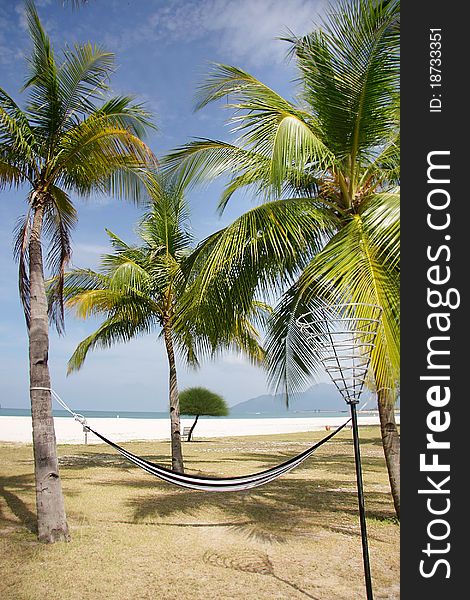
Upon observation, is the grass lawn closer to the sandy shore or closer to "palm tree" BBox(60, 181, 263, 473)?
"palm tree" BBox(60, 181, 263, 473)

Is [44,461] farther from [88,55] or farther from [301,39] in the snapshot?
[301,39]

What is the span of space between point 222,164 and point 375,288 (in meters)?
2.04

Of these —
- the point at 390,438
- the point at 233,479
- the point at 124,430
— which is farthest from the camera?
the point at 124,430

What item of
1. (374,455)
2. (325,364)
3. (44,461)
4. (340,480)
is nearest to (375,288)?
(325,364)

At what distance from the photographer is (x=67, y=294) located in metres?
8.59

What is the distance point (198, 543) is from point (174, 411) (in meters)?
4.18

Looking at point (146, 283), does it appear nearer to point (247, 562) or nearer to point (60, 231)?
point (60, 231)

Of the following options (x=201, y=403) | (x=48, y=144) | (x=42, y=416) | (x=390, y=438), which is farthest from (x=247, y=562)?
(x=201, y=403)

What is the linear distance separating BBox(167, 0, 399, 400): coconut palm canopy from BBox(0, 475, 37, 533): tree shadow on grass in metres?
2.81

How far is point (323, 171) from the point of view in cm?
494

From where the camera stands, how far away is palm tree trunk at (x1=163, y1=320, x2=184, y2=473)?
869 cm

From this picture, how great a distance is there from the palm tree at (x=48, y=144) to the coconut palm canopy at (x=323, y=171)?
604 millimetres

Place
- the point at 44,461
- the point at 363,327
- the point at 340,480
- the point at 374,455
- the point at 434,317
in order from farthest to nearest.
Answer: the point at 374,455
the point at 340,480
the point at 44,461
the point at 363,327
the point at 434,317

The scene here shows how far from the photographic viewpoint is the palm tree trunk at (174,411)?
869cm
